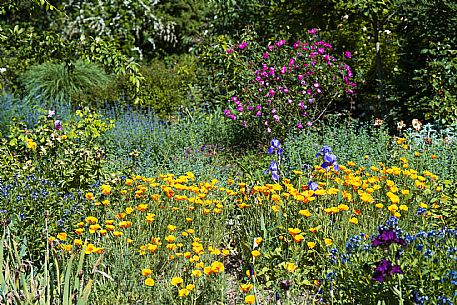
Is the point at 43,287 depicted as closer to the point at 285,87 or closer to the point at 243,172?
the point at 243,172

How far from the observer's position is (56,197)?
12.1ft

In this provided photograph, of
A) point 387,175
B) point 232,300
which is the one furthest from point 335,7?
point 232,300

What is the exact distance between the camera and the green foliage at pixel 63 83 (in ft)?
30.8

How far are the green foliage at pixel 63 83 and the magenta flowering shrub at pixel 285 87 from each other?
3313 mm

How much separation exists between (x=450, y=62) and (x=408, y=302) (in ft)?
15.4

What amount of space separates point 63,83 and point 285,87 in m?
4.55

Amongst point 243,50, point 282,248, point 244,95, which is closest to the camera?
point 282,248

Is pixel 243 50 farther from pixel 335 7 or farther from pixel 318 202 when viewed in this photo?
pixel 318 202

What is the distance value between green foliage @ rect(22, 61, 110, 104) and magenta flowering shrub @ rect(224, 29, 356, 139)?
3.31 metres

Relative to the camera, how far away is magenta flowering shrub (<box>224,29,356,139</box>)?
6.79 metres

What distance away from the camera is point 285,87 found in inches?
266

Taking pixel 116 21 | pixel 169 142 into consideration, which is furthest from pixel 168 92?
pixel 116 21

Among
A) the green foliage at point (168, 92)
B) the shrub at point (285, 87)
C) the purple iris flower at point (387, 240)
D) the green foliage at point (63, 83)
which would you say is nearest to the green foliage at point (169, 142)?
the shrub at point (285, 87)

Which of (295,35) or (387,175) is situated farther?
(295,35)
